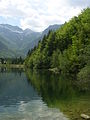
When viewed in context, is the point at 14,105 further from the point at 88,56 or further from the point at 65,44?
the point at 65,44

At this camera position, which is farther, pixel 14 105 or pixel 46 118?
Answer: pixel 14 105

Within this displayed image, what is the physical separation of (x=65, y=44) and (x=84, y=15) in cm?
2870

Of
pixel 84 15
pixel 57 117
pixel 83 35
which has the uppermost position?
pixel 84 15

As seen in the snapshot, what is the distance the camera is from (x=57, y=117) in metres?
30.4

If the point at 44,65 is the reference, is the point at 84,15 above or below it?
above

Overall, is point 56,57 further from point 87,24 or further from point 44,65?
point 87,24

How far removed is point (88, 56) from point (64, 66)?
1290 inches

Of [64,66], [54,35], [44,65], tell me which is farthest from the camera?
[44,65]

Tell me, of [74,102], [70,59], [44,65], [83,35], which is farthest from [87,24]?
[44,65]

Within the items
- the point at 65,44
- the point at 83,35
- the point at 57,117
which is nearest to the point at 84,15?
the point at 83,35

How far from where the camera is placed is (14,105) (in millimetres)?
39094

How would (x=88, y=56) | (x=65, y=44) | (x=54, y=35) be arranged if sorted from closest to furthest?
1. (x=88, y=56)
2. (x=65, y=44)
3. (x=54, y=35)

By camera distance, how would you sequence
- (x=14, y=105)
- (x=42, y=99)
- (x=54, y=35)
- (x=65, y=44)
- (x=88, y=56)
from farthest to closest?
(x=54, y=35)
(x=65, y=44)
(x=88, y=56)
(x=42, y=99)
(x=14, y=105)

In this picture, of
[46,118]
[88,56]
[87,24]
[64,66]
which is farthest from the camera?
[64,66]
